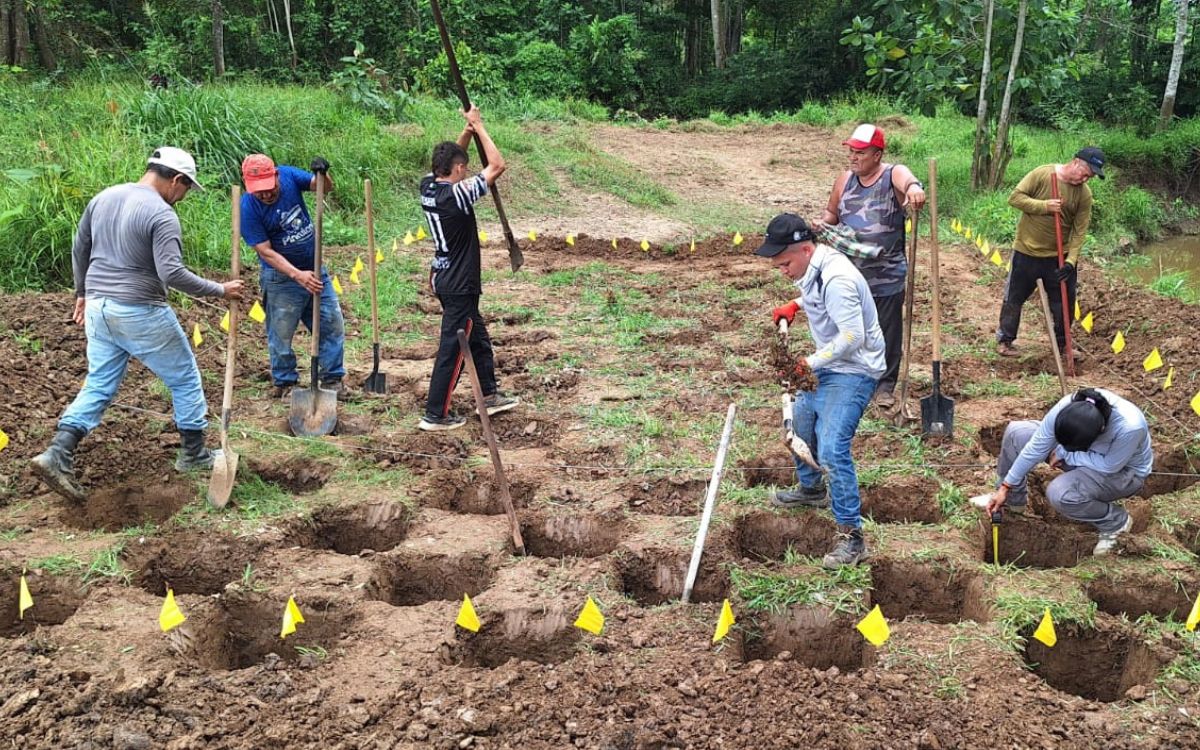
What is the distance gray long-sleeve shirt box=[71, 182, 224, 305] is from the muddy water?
10.8 m

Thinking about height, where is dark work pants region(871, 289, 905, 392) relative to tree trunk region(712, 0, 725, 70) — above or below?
below

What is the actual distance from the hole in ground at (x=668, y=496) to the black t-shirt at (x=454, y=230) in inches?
Answer: 67.2

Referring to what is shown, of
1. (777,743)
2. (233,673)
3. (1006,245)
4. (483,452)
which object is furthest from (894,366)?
(1006,245)

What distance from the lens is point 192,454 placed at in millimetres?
5277

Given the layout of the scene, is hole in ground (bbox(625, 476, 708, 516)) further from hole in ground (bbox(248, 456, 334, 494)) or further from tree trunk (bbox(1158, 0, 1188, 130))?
tree trunk (bbox(1158, 0, 1188, 130))

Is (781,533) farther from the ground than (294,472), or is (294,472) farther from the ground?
(294,472)

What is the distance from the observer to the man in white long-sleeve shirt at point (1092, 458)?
162 inches

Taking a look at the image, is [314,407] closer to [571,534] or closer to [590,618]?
[571,534]

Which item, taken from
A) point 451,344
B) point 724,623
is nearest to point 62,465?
point 451,344

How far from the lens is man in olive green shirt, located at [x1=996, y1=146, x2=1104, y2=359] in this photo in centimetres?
640

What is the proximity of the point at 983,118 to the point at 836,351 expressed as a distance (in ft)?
30.5

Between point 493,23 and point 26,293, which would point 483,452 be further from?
point 493,23

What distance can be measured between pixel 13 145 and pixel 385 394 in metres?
5.89

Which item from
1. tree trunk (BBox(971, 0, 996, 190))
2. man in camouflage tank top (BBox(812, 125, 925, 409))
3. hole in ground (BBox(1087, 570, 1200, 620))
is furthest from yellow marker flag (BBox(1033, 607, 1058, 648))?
tree trunk (BBox(971, 0, 996, 190))
